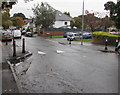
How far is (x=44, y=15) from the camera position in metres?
43.6

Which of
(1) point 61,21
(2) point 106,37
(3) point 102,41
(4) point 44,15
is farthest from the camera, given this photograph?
(1) point 61,21

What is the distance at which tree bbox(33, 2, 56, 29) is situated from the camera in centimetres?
4362

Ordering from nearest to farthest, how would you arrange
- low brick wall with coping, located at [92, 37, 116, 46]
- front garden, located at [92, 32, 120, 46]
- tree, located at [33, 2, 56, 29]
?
front garden, located at [92, 32, 120, 46]
low brick wall with coping, located at [92, 37, 116, 46]
tree, located at [33, 2, 56, 29]

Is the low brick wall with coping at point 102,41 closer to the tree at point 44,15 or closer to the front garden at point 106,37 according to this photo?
the front garden at point 106,37

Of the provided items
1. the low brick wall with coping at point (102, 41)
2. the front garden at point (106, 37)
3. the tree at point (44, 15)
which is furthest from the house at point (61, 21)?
the low brick wall with coping at point (102, 41)

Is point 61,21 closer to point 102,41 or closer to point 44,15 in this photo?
point 44,15

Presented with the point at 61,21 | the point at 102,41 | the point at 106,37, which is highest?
the point at 61,21

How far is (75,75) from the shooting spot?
7.91 metres

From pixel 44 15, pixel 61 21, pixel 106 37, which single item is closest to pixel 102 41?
pixel 106 37

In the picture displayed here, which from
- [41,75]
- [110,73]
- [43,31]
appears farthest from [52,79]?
[43,31]

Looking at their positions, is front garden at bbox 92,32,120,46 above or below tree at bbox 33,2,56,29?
below

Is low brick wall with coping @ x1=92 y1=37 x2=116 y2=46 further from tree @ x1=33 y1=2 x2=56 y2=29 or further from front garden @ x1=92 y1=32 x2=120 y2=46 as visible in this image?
tree @ x1=33 y1=2 x2=56 y2=29

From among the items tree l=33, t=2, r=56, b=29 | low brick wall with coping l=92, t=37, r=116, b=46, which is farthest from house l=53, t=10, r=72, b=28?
low brick wall with coping l=92, t=37, r=116, b=46

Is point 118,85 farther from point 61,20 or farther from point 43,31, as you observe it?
point 61,20
